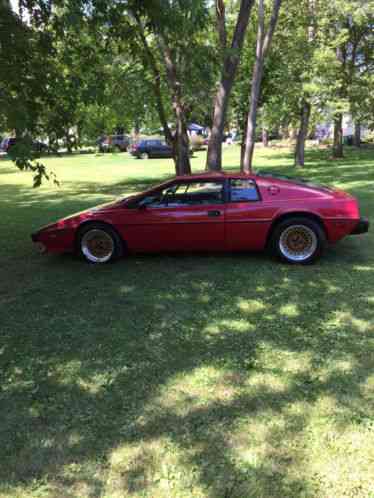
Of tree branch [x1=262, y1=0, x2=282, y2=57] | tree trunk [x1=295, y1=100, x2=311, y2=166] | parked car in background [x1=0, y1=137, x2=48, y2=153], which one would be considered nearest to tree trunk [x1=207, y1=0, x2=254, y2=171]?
tree branch [x1=262, y1=0, x2=282, y2=57]

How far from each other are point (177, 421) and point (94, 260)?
405 cm

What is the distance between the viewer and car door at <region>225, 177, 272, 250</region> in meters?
6.20

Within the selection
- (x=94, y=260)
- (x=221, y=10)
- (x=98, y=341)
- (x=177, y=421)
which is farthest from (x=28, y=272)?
(x=221, y=10)

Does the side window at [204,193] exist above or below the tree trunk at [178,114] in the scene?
below

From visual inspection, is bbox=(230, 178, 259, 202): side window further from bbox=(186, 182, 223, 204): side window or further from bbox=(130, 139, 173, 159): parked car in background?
bbox=(130, 139, 173, 159): parked car in background

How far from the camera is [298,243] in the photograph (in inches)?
248

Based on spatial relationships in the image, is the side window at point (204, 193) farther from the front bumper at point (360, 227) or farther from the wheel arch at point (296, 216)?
the front bumper at point (360, 227)

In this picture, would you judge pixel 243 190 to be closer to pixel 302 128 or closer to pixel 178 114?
pixel 178 114

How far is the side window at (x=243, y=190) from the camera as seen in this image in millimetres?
6277

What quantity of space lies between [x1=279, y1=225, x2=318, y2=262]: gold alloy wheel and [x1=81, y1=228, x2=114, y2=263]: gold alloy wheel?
8.46 ft

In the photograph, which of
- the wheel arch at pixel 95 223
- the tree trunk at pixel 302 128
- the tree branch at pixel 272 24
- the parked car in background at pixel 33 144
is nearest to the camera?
the parked car in background at pixel 33 144

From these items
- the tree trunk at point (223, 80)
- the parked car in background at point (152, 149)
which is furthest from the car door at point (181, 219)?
the parked car in background at point (152, 149)

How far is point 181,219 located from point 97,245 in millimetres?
1398

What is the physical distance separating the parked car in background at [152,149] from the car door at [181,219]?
27.3 m
